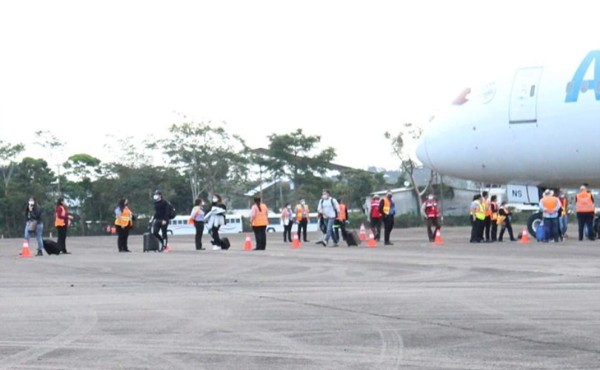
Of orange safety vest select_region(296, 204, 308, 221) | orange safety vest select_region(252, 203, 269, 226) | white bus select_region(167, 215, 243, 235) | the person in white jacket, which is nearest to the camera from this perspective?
orange safety vest select_region(252, 203, 269, 226)

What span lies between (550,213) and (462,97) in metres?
3.72

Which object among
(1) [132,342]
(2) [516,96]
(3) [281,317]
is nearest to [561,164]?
(2) [516,96]

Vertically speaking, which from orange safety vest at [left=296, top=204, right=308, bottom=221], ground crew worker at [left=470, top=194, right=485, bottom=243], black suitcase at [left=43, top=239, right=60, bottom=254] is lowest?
black suitcase at [left=43, top=239, right=60, bottom=254]

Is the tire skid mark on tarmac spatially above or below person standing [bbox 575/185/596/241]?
below

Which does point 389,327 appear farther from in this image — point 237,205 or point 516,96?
point 237,205

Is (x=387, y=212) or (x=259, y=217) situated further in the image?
(x=387, y=212)

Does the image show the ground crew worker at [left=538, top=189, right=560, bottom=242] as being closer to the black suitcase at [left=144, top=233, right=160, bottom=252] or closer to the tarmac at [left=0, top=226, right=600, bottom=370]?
the tarmac at [left=0, top=226, right=600, bottom=370]

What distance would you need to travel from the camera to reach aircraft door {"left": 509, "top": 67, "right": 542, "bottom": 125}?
95.9ft

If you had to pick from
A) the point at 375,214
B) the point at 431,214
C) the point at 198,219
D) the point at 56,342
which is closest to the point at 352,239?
the point at 375,214

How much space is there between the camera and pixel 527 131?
29578 mm

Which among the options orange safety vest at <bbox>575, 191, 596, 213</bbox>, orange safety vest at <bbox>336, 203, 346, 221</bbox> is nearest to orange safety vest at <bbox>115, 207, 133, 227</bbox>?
orange safety vest at <bbox>336, 203, 346, 221</bbox>

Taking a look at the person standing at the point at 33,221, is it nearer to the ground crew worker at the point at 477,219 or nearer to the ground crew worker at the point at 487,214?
the ground crew worker at the point at 477,219

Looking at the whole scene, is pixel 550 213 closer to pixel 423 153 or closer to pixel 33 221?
pixel 423 153

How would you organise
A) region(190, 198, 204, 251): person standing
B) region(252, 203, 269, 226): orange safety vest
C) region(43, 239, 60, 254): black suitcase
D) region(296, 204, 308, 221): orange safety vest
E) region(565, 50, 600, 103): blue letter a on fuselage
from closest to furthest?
region(565, 50, 600, 103): blue letter a on fuselage → region(252, 203, 269, 226): orange safety vest → region(43, 239, 60, 254): black suitcase → region(190, 198, 204, 251): person standing → region(296, 204, 308, 221): orange safety vest
